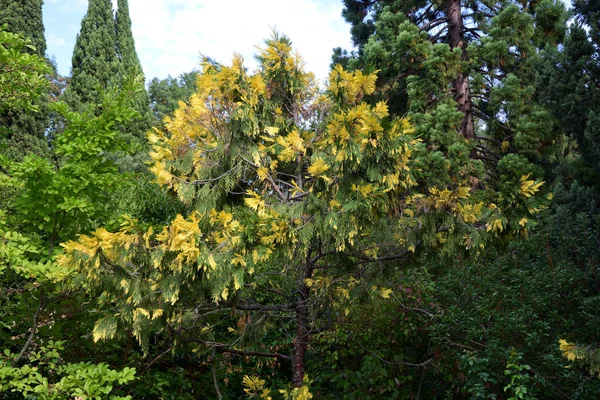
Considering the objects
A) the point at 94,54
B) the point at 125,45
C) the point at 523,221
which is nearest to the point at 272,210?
the point at 523,221

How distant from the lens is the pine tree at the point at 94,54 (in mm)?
16703

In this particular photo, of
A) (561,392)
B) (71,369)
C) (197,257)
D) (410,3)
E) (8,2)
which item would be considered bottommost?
(561,392)

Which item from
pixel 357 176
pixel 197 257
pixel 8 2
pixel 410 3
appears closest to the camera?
pixel 197 257

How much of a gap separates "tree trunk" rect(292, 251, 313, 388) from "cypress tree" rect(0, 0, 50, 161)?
→ 31.7 ft

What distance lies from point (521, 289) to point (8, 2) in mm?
13888

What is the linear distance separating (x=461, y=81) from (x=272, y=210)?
270 inches

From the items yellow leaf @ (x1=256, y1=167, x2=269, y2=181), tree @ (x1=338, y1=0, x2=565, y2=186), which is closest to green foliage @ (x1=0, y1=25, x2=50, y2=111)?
yellow leaf @ (x1=256, y1=167, x2=269, y2=181)

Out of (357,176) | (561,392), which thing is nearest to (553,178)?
(561,392)

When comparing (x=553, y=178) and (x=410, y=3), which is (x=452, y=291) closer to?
(x=553, y=178)

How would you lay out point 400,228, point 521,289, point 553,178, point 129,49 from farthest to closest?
point 129,49 → point 553,178 → point 521,289 → point 400,228

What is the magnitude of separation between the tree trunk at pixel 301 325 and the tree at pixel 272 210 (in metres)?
0.01

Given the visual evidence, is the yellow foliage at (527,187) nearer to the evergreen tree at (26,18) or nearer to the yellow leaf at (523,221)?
the yellow leaf at (523,221)

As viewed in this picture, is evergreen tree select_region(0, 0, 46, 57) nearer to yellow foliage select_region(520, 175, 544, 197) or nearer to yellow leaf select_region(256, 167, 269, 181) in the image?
yellow leaf select_region(256, 167, 269, 181)

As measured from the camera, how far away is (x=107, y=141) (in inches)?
171
